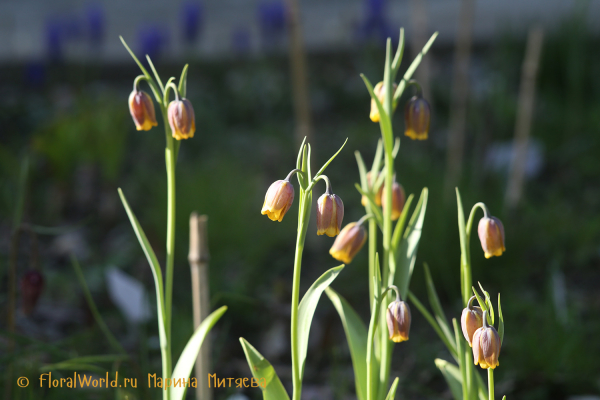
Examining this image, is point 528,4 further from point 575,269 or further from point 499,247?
point 499,247

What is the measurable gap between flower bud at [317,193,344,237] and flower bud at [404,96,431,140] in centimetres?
26

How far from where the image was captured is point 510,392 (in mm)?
1611

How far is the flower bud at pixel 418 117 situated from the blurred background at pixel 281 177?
54 cm

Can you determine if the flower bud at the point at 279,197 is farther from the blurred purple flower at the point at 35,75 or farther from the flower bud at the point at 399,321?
the blurred purple flower at the point at 35,75

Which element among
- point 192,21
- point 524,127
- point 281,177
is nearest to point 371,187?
point 524,127

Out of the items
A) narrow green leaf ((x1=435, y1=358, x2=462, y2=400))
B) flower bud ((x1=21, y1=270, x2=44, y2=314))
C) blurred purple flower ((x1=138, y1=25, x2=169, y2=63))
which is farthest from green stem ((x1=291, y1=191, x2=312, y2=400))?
blurred purple flower ((x1=138, y1=25, x2=169, y2=63))

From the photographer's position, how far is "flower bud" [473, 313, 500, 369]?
87cm

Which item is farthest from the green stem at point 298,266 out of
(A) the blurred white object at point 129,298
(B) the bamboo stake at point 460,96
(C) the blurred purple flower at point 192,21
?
(C) the blurred purple flower at point 192,21

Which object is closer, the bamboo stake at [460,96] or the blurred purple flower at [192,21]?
the bamboo stake at [460,96]

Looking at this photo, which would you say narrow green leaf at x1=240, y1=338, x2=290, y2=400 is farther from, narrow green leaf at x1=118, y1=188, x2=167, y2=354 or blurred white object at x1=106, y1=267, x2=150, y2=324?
blurred white object at x1=106, y1=267, x2=150, y2=324

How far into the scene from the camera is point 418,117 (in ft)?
3.58

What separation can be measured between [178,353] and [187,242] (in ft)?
2.50

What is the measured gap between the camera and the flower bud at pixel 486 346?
0.87 m

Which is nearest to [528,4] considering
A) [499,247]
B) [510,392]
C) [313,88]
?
[313,88]
